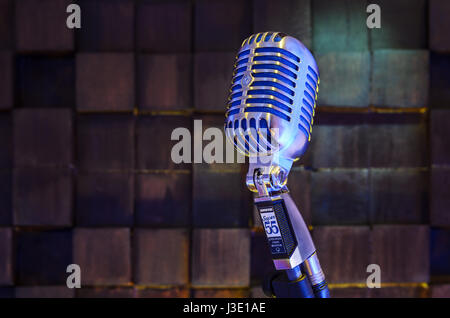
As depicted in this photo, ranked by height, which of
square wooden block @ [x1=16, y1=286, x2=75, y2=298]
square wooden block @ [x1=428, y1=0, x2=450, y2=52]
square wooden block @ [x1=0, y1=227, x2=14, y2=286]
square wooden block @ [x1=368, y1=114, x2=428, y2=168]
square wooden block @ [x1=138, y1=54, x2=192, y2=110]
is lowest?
square wooden block @ [x1=16, y1=286, x2=75, y2=298]

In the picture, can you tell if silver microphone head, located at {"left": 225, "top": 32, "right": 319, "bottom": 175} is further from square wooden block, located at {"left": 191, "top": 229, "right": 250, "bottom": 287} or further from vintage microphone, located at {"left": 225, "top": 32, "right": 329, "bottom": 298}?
square wooden block, located at {"left": 191, "top": 229, "right": 250, "bottom": 287}

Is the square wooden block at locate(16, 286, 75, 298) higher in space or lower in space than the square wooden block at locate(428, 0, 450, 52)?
lower

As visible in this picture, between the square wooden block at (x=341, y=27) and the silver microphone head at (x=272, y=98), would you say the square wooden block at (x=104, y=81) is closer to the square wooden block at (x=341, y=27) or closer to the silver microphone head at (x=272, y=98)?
the square wooden block at (x=341, y=27)

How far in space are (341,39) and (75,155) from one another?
1297 mm

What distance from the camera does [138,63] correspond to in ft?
5.71

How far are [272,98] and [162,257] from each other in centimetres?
117

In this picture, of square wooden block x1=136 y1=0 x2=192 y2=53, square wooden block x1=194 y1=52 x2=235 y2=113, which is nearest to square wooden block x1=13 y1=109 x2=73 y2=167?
square wooden block x1=136 y1=0 x2=192 y2=53

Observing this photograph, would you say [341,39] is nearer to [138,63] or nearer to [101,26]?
[138,63]

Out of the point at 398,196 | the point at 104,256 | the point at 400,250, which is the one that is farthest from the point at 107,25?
the point at 400,250

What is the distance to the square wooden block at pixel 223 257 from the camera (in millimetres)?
1689

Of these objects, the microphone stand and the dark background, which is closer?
the microphone stand

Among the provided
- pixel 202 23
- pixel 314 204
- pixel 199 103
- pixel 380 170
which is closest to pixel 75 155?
pixel 199 103

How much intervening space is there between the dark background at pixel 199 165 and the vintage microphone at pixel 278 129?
886 millimetres

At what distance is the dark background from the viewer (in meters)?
1.69
